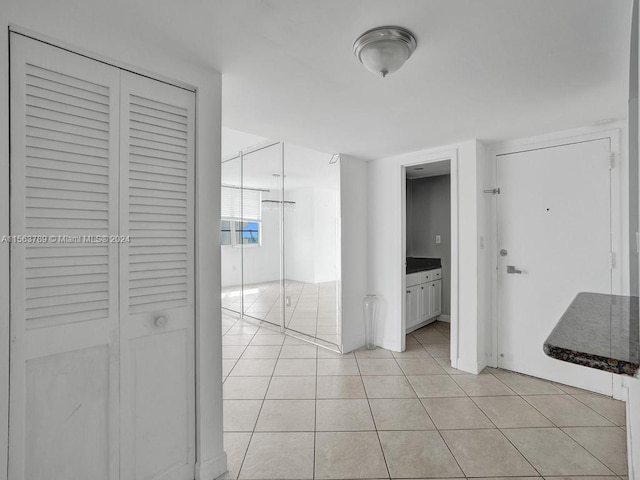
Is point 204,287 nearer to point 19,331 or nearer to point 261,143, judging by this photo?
point 19,331

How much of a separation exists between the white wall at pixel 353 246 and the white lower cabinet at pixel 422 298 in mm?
539

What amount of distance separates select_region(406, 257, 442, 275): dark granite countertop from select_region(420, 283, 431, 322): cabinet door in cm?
24

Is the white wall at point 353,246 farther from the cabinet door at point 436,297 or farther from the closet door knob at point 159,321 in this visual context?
the closet door knob at point 159,321

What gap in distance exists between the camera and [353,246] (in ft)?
12.0

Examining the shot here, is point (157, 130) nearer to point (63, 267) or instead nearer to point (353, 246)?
point (63, 267)

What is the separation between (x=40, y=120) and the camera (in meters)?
1.25

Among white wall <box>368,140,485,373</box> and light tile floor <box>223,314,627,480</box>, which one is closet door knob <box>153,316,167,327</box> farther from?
white wall <box>368,140,485,373</box>

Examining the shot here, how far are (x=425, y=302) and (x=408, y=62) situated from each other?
136 inches

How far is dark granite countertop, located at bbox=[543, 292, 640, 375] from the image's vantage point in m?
0.68

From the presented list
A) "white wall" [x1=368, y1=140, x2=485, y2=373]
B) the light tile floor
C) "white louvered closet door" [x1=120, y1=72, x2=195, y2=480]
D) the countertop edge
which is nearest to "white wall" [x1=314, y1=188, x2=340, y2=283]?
"white wall" [x1=368, y1=140, x2=485, y2=373]

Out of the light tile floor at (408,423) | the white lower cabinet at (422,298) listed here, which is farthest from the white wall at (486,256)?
the white lower cabinet at (422,298)

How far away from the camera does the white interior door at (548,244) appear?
2615mm

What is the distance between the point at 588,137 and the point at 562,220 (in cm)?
71

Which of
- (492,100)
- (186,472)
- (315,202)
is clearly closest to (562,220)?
(492,100)
